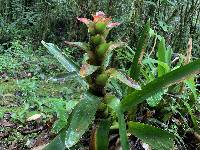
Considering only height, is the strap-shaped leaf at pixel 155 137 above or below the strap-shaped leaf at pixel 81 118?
below

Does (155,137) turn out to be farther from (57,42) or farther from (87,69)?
(57,42)

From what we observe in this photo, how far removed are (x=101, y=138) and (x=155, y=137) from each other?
0.92ft

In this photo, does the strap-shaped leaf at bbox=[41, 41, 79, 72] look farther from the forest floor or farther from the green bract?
the green bract

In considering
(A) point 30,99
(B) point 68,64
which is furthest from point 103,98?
(A) point 30,99

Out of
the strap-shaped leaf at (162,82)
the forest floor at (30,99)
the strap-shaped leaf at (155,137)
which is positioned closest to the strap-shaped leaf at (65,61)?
the forest floor at (30,99)

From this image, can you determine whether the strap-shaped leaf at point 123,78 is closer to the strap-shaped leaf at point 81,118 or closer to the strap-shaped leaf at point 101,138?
the strap-shaped leaf at point 81,118

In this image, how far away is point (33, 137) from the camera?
8.41ft

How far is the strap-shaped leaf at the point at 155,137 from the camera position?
1986 millimetres

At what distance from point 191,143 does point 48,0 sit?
9.36ft

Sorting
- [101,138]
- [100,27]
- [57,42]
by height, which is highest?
[100,27]

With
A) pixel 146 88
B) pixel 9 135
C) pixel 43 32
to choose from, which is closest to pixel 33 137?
pixel 9 135

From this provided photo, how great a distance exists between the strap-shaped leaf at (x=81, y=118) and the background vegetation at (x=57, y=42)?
0.60 ft

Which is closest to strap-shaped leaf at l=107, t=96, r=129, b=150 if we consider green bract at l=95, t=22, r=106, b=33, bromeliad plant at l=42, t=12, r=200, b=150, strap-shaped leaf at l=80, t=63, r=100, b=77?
bromeliad plant at l=42, t=12, r=200, b=150

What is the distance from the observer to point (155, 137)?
6.61 feet
